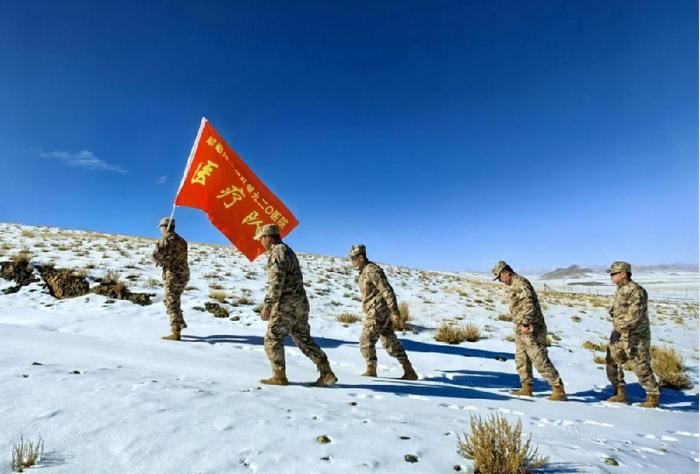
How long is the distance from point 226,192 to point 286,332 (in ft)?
11.3

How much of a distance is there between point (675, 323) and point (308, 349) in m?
22.1

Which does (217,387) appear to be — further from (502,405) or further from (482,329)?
(482,329)

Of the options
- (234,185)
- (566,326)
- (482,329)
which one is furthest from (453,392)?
(566,326)

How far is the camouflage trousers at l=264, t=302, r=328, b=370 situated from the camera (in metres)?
5.22

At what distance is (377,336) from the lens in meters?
6.58

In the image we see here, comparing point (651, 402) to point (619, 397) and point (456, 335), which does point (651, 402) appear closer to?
point (619, 397)

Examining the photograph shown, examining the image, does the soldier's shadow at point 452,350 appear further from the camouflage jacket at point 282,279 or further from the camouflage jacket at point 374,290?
the camouflage jacket at point 282,279

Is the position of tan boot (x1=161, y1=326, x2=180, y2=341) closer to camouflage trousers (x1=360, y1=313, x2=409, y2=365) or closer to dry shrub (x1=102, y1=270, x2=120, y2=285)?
camouflage trousers (x1=360, y1=313, x2=409, y2=365)

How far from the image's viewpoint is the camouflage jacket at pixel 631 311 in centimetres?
641

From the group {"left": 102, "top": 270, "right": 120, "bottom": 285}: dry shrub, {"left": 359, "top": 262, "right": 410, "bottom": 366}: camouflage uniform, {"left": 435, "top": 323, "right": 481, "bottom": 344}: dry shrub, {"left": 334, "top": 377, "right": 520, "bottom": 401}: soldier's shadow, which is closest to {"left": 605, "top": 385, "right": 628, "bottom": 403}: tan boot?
{"left": 334, "top": 377, "right": 520, "bottom": 401}: soldier's shadow

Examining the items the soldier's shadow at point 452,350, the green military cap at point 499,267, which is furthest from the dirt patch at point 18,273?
the green military cap at point 499,267

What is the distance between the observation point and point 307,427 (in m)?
3.47

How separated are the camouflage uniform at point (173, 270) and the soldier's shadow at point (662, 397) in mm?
7341

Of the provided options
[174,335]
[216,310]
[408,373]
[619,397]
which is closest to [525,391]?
[619,397]
